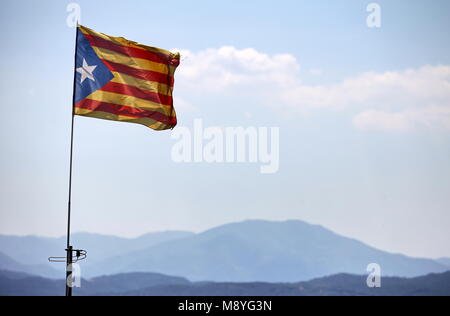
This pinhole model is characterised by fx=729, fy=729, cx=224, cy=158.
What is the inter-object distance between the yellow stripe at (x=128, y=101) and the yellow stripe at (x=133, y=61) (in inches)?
59.3

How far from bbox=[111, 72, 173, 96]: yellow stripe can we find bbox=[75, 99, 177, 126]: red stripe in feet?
3.46

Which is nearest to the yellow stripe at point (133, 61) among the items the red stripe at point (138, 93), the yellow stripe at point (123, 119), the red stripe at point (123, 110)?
the red stripe at point (138, 93)

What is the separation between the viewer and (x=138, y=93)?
3259 cm

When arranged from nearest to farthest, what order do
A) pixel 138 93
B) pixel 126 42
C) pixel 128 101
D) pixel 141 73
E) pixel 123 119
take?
pixel 123 119
pixel 128 101
pixel 126 42
pixel 138 93
pixel 141 73

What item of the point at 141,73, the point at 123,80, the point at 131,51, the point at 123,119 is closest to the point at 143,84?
the point at 141,73

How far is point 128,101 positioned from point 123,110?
0.46m

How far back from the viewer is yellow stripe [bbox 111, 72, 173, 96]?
3200cm

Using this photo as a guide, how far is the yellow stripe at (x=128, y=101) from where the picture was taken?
31312 millimetres

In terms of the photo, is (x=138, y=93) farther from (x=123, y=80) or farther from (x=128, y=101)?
(x=123, y=80)

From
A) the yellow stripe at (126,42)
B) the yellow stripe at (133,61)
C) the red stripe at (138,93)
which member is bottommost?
the red stripe at (138,93)

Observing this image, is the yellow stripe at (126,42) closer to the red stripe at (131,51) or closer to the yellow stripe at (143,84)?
the red stripe at (131,51)

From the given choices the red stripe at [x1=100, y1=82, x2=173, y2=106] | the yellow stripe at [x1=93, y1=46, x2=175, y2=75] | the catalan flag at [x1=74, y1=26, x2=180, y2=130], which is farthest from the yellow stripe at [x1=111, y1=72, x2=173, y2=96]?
the yellow stripe at [x1=93, y1=46, x2=175, y2=75]

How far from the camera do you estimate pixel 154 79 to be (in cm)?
3331
